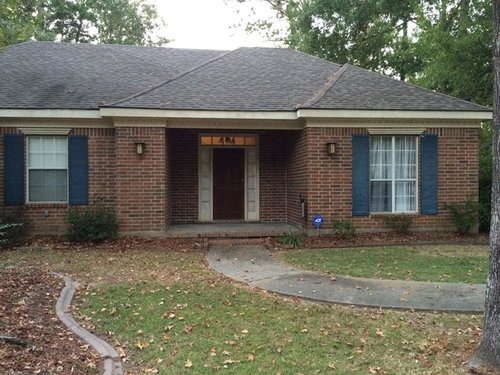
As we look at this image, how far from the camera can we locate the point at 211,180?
12.1m

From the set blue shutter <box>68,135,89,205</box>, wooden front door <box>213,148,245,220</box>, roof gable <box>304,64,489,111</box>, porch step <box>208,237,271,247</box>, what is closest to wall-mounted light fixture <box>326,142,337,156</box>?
roof gable <box>304,64,489,111</box>

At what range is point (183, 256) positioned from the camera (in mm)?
8312

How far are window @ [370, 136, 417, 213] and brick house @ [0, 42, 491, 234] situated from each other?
0.02m

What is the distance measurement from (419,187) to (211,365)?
8310mm

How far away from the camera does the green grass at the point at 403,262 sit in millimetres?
6711

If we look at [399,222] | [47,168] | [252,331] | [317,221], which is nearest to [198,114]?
[317,221]

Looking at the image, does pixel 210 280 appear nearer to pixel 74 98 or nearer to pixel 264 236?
pixel 264 236

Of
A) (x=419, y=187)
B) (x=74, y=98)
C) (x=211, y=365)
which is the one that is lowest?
(x=211, y=365)

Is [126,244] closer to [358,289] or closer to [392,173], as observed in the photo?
[358,289]

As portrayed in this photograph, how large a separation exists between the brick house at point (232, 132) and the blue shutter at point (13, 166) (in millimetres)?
24

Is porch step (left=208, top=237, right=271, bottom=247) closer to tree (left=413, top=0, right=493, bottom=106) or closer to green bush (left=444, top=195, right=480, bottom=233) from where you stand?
green bush (left=444, top=195, right=480, bottom=233)

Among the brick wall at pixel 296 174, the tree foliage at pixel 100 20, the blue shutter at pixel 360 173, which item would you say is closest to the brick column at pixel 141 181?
the brick wall at pixel 296 174

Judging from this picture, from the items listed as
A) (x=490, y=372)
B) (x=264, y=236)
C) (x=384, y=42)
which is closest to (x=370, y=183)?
(x=264, y=236)

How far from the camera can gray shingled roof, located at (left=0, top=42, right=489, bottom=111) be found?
1013 centimetres
